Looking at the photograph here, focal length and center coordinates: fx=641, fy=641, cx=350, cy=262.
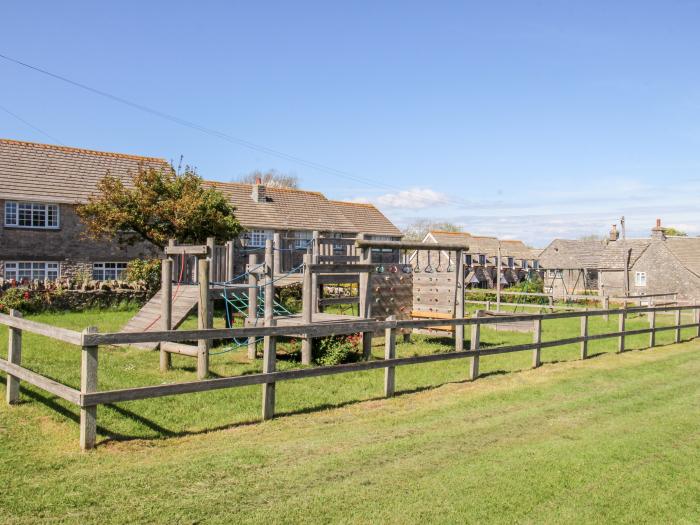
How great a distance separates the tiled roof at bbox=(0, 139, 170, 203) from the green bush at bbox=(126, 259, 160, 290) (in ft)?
20.7

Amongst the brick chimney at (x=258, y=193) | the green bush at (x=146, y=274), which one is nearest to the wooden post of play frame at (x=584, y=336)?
the green bush at (x=146, y=274)

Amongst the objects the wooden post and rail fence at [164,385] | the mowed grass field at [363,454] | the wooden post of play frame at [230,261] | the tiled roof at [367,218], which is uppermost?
the tiled roof at [367,218]

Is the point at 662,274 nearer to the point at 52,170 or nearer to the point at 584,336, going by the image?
the point at 584,336

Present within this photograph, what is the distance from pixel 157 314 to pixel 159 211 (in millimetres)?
12743

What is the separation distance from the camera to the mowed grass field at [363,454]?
5535mm

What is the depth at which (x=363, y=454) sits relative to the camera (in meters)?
7.02

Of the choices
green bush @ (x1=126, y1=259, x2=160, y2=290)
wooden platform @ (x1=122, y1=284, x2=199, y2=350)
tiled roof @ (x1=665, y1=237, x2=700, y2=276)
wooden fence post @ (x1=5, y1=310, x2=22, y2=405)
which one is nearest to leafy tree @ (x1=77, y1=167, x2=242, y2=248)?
green bush @ (x1=126, y1=259, x2=160, y2=290)

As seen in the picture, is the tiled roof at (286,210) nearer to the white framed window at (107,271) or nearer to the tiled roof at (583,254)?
the white framed window at (107,271)

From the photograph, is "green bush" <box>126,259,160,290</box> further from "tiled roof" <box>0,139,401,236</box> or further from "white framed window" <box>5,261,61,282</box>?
"tiled roof" <box>0,139,401,236</box>

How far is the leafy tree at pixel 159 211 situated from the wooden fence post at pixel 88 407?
20.1 meters

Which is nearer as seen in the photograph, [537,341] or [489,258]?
[537,341]

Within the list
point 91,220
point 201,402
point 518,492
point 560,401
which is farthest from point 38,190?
point 518,492

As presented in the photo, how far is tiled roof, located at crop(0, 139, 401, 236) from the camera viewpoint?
31656mm

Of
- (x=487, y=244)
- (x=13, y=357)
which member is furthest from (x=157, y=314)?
(x=487, y=244)
